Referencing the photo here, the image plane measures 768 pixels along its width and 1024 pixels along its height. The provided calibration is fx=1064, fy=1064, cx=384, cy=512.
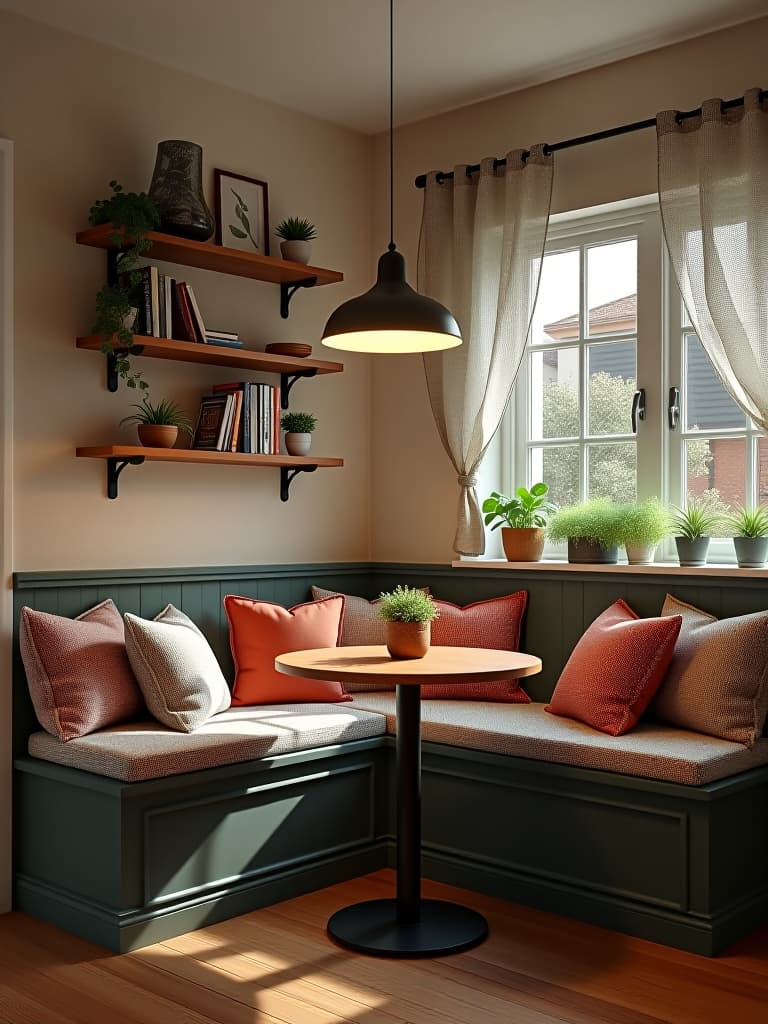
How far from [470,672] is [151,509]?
1.53 meters

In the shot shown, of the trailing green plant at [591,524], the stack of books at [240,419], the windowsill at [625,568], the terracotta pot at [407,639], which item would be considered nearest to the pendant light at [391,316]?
the stack of books at [240,419]

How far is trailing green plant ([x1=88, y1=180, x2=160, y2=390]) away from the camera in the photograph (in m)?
3.44

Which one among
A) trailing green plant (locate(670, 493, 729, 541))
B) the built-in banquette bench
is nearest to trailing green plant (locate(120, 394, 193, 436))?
the built-in banquette bench

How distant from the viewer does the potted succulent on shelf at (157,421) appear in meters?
3.61

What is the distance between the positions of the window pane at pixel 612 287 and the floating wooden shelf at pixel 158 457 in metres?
1.22

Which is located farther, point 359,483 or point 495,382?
point 359,483

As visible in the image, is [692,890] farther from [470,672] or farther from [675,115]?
[675,115]

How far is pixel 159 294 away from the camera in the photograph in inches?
143

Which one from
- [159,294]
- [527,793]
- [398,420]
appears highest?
[159,294]

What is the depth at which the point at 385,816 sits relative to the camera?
3.71m

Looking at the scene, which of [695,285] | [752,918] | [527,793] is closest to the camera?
[752,918]

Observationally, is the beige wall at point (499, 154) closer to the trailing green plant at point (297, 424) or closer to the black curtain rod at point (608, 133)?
the black curtain rod at point (608, 133)

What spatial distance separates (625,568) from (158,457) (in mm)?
1660

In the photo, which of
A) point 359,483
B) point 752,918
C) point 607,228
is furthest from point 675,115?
point 752,918
